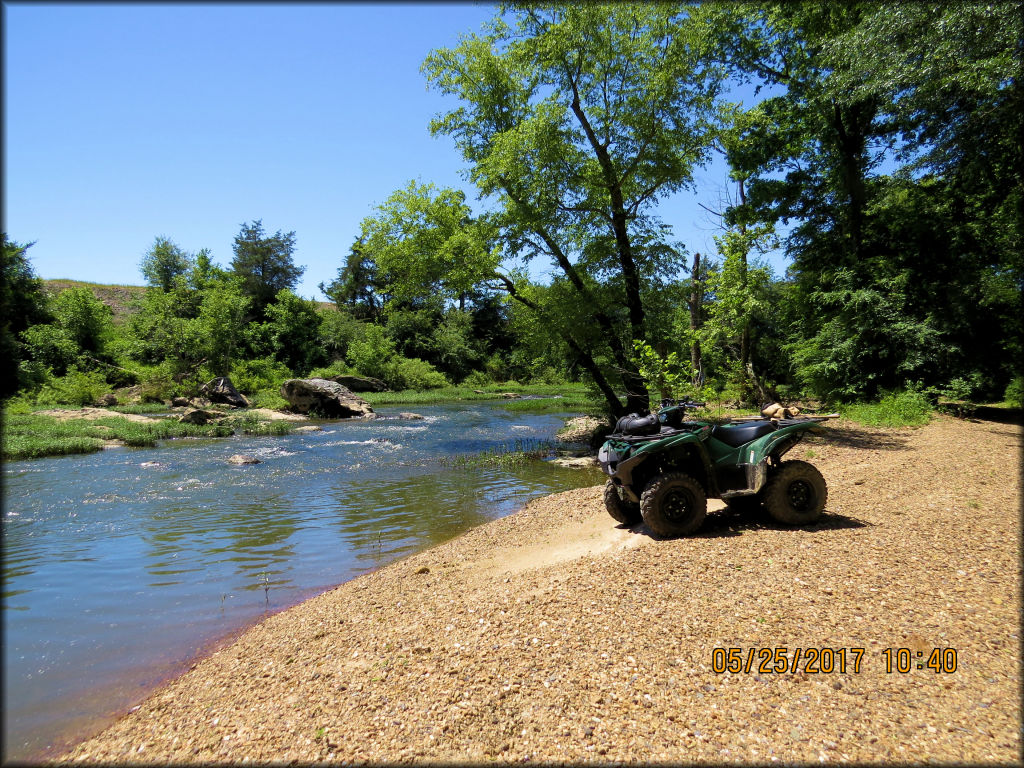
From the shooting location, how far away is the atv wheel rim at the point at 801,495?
6.27 meters

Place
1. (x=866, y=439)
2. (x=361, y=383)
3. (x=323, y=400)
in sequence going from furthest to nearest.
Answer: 1. (x=361, y=383)
2. (x=323, y=400)
3. (x=866, y=439)

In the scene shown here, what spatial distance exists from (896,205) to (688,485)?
16.5m

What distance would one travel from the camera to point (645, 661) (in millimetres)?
3613

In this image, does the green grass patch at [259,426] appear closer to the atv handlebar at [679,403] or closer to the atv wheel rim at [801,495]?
the atv handlebar at [679,403]

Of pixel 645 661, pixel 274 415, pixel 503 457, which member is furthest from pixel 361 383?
pixel 645 661

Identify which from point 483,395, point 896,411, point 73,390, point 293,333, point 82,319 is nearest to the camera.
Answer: point 896,411

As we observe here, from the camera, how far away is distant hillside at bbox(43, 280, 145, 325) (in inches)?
1908

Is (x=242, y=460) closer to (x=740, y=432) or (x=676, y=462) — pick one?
(x=676, y=462)

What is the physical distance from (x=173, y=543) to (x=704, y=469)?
8.06 meters

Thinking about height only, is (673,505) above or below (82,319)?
below

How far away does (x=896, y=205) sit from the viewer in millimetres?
17016

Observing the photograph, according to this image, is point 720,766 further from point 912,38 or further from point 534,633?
point 912,38

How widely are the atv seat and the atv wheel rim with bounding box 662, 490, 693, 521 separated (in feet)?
3.00
